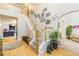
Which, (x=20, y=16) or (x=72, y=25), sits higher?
(x=20, y=16)

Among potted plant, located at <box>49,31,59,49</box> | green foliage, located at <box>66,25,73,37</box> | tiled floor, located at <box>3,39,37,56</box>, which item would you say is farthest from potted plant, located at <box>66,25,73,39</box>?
tiled floor, located at <box>3,39,37,56</box>

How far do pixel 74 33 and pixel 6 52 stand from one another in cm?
107

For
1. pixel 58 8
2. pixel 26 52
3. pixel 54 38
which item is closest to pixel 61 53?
pixel 54 38

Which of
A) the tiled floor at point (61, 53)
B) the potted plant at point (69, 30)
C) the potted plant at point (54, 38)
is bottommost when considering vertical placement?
the tiled floor at point (61, 53)

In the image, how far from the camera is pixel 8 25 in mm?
2160

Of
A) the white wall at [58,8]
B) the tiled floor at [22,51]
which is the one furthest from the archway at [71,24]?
the tiled floor at [22,51]

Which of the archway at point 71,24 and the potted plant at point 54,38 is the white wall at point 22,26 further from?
the archway at point 71,24

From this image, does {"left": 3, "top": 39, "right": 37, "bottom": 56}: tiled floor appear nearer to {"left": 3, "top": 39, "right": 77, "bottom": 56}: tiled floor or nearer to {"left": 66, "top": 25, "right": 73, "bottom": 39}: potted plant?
{"left": 3, "top": 39, "right": 77, "bottom": 56}: tiled floor

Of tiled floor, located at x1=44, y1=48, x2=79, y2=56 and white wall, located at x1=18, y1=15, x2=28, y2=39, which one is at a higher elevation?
white wall, located at x1=18, y1=15, x2=28, y2=39

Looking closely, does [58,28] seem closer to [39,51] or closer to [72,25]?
[72,25]

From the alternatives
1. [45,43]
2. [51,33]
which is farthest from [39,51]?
[51,33]

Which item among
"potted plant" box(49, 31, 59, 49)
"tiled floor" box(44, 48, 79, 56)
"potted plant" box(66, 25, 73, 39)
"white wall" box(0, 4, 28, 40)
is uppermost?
"white wall" box(0, 4, 28, 40)

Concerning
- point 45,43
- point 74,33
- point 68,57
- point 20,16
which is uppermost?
point 20,16

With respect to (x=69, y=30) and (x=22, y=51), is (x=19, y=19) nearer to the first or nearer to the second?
(x=22, y=51)
